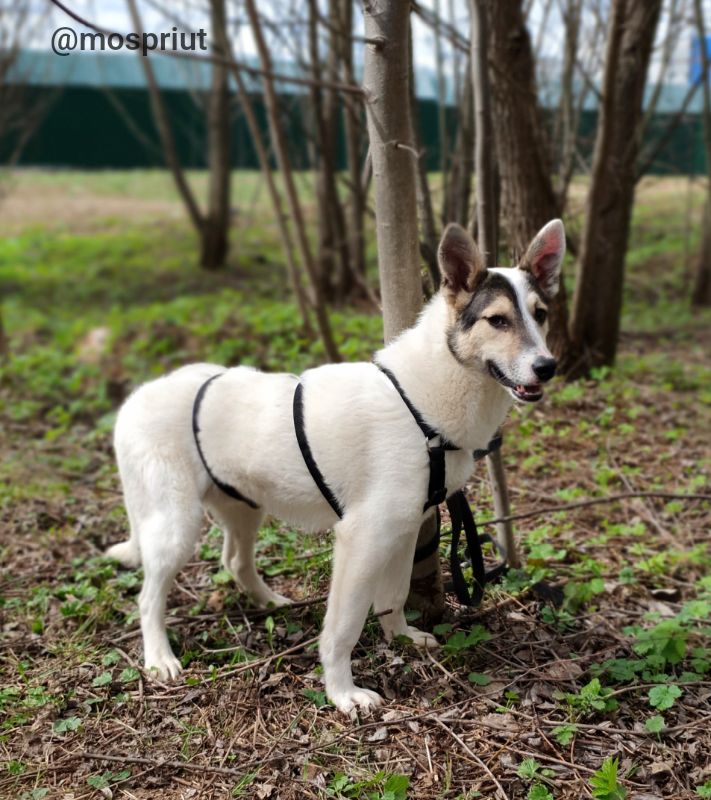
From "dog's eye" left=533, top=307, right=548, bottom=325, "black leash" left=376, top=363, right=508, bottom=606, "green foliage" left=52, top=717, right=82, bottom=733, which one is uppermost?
"dog's eye" left=533, top=307, right=548, bottom=325

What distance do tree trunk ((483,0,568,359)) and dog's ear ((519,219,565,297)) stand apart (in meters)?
3.25

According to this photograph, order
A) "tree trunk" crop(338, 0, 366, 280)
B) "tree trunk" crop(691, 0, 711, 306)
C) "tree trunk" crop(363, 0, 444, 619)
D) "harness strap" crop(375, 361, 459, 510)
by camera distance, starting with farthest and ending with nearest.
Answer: "tree trunk" crop(691, 0, 711, 306) < "tree trunk" crop(338, 0, 366, 280) < "tree trunk" crop(363, 0, 444, 619) < "harness strap" crop(375, 361, 459, 510)

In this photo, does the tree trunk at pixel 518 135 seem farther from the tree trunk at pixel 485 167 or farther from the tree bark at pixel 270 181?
the tree trunk at pixel 485 167

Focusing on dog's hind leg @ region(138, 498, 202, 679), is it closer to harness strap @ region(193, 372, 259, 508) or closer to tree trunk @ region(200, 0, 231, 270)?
harness strap @ region(193, 372, 259, 508)

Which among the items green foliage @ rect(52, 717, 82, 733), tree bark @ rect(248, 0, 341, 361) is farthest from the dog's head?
tree bark @ rect(248, 0, 341, 361)

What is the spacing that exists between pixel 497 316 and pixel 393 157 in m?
0.98

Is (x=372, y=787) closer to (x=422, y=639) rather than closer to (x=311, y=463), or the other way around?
(x=422, y=639)

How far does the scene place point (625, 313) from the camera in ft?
39.9

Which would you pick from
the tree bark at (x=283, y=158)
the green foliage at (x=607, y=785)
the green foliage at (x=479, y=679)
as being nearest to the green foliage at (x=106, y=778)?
the green foliage at (x=479, y=679)

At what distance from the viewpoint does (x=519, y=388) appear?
117 inches

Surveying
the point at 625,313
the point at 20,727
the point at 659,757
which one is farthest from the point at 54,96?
the point at 659,757

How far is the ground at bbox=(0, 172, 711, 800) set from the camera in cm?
301

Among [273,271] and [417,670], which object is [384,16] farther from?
[273,271]

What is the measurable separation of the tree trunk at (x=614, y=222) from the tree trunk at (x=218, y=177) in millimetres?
7330
